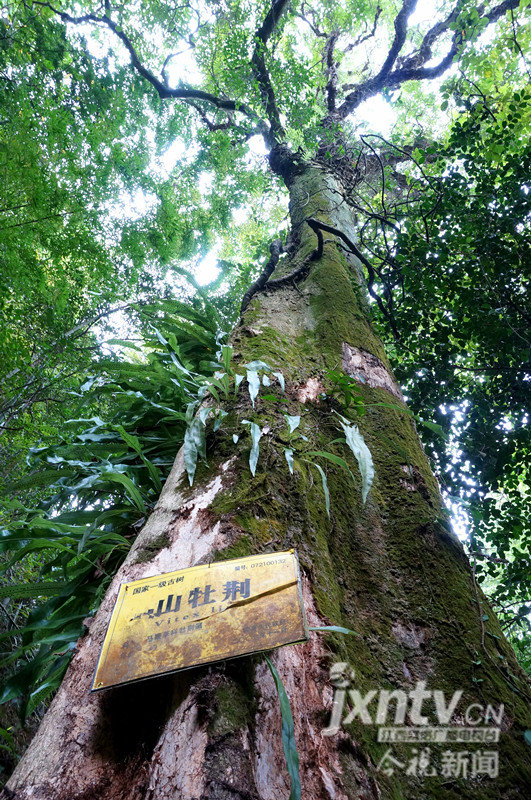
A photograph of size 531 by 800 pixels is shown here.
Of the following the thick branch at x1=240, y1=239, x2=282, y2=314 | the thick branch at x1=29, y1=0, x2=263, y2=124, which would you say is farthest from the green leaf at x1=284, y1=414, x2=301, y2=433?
the thick branch at x1=29, y1=0, x2=263, y2=124

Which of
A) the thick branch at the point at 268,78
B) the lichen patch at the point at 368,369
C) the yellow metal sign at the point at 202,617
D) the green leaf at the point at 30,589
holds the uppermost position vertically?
the thick branch at the point at 268,78

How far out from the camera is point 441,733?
917 millimetres

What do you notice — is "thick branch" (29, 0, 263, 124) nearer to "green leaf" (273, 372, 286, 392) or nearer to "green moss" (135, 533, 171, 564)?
"green leaf" (273, 372, 286, 392)

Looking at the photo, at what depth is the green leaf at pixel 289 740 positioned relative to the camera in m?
0.65

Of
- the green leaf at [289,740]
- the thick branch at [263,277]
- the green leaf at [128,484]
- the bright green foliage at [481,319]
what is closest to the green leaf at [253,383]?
the green leaf at [128,484]

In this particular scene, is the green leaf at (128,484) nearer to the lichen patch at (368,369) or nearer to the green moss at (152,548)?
the green moss at (152,548)

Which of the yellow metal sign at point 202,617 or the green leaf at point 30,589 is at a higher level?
the green leaf at point 30,589

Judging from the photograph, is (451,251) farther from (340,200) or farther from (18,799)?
(18,799)

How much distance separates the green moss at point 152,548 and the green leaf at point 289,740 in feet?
1.24

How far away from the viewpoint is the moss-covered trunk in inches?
27.5

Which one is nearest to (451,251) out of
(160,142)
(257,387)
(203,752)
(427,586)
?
(257,387)

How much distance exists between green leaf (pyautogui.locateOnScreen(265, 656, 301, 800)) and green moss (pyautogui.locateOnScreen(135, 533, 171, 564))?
379mm

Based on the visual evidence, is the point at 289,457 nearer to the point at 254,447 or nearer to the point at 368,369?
the point at 254,447

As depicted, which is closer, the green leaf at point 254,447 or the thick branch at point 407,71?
the green leaf at point 254,447
